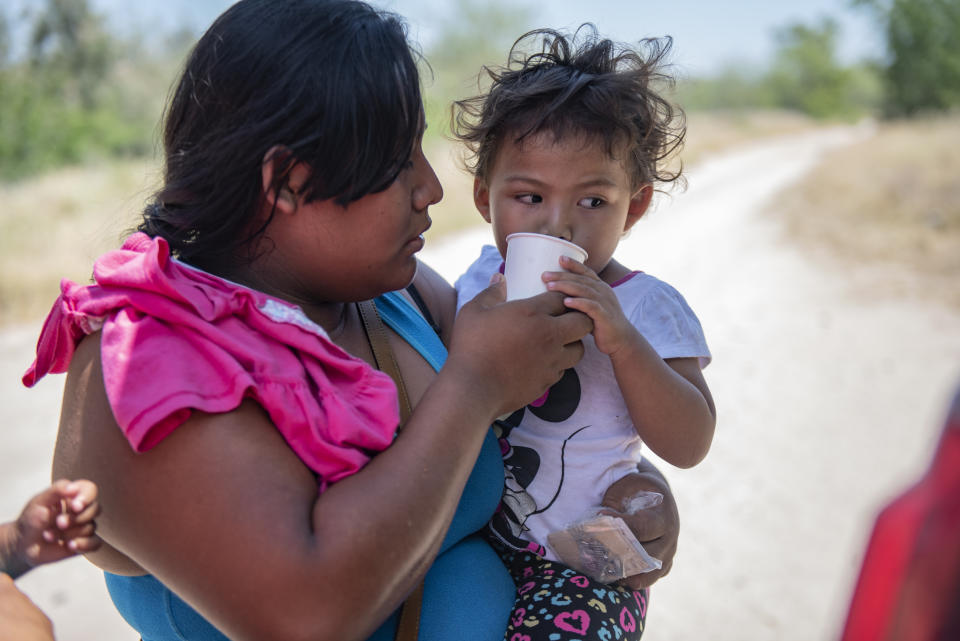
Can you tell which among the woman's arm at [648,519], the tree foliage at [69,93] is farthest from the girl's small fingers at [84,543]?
the tree foliage at [69,93]

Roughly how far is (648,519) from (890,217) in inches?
517

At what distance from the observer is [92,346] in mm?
1217

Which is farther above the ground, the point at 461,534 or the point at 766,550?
the point at 766,550

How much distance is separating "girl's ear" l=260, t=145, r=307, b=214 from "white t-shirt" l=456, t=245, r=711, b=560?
806 mm

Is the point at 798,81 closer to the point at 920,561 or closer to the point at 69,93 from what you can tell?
the point at 69,93

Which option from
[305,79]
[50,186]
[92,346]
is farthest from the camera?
[50,186]

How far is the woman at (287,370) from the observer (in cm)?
108

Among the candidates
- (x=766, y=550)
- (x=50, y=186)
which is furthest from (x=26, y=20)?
(x=766, y=550)

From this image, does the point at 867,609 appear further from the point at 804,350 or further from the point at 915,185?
the point at 915,185

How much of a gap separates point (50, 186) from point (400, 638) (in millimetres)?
13209

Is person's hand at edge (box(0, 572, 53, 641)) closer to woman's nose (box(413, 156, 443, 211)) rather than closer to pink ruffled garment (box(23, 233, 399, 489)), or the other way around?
pink ruffled garment (box(23, 233, 399, 489))

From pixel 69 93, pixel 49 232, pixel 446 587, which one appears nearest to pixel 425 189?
pixel 446 587

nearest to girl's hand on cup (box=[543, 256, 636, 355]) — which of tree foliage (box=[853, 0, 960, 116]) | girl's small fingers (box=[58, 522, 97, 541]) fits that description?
girl's small fingers (box=[58, 522, 97, 541])

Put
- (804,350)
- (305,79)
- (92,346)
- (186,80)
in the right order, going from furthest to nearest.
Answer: (804,350) < (186,80) < (305,79) < (92,346)
